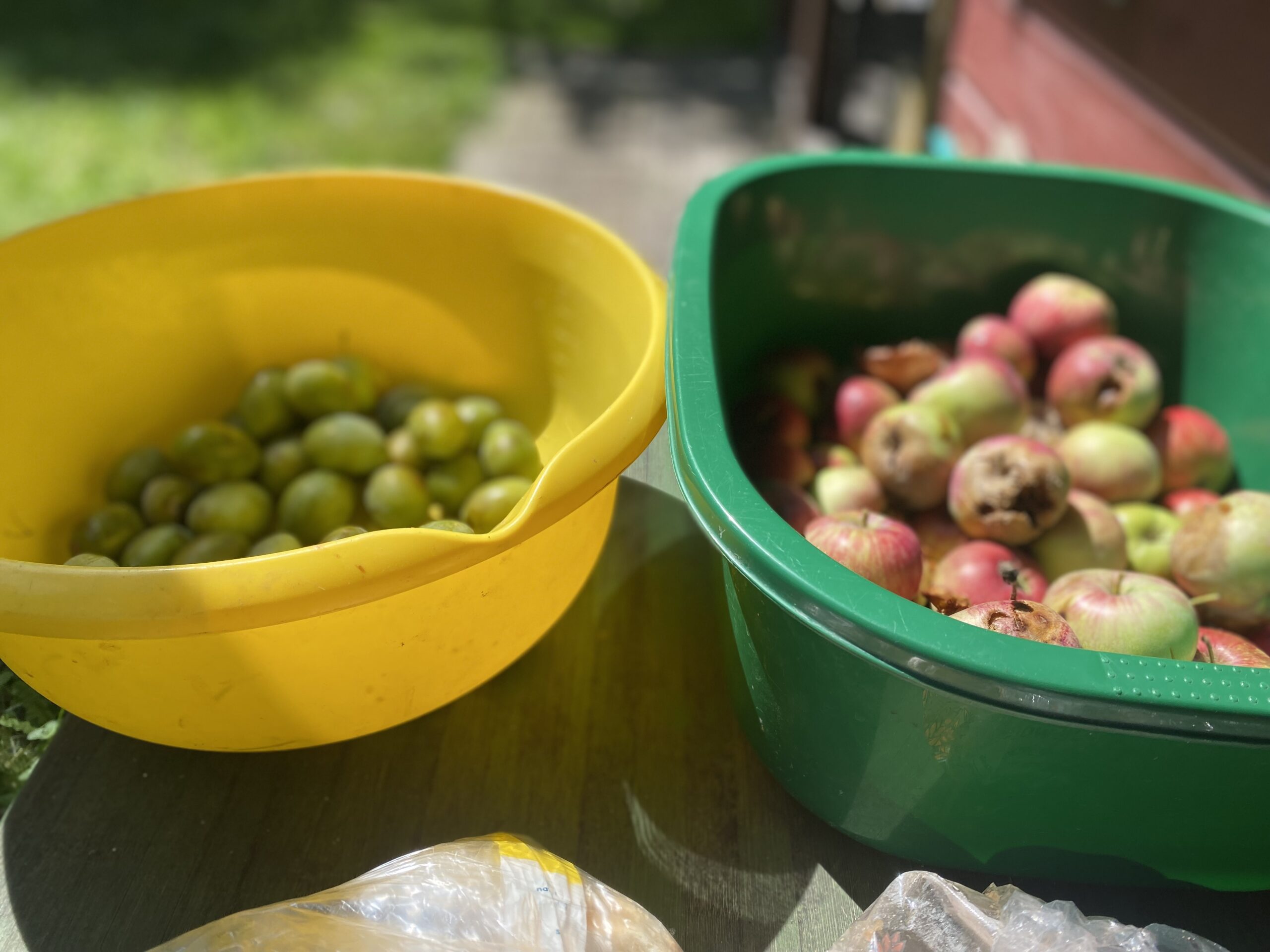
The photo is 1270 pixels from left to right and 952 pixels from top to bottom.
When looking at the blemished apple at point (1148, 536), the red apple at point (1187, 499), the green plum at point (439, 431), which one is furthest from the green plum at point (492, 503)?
the red apple at point (1187, 499)

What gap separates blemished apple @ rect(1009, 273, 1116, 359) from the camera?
1.34 metres

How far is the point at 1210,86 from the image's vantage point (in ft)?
6.64

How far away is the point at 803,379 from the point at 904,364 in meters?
0.15

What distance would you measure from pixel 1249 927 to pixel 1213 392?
2.61ft

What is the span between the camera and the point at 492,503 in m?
1.11

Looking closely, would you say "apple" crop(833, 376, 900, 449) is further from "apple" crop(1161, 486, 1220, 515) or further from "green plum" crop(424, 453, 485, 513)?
"green plum" crop(424, 453, 485, 513)

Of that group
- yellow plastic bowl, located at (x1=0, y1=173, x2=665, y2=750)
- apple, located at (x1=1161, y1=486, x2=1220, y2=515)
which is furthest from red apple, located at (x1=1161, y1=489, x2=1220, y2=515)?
yellow plastic bowl, located at (x1=0, y1=173, x2=665, y2=750)

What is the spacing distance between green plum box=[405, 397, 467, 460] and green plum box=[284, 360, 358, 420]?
0.12m

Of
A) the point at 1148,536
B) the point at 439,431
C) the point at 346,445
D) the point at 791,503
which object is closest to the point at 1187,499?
the point at 1148,536

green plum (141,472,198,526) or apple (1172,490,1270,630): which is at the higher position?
apple (1172,490,1270,630)

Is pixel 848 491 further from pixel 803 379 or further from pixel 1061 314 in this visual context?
pixel 1061 314

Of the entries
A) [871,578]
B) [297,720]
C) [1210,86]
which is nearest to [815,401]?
[871,578]

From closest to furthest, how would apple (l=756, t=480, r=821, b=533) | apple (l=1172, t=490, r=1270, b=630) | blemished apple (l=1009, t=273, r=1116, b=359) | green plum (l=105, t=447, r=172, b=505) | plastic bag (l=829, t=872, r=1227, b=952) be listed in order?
plastic bag (l=829, t=872, r=1227, b=952) < apple (l=1172, t=490, r=1270, b=630) < apple (l=756, t=480, r=821, b=533) < green plum (l=105, t=447, r=172, b=505) < blemished apple (l=1009, t=273, r=1116, b=359)

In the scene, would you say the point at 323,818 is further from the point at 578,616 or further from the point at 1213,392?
the point at 1213,392
